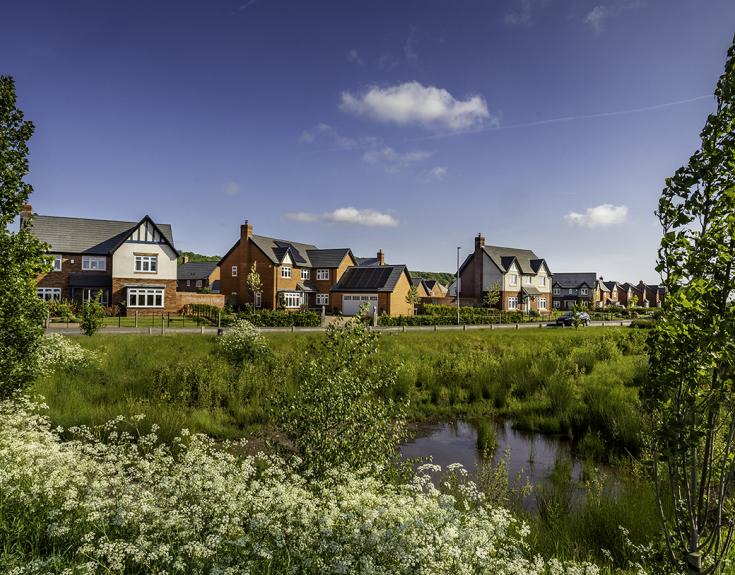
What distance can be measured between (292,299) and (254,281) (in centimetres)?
629

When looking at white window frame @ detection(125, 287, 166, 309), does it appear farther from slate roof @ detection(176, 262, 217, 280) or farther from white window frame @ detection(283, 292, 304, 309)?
slate roof @ detection(176, 262, 217, 280)

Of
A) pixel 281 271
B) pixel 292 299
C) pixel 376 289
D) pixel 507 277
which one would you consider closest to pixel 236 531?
pixel 376 289

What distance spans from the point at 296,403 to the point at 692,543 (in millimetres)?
5389

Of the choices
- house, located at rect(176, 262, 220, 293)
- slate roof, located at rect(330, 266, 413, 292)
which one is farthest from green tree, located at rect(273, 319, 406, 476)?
house, located at rect(176, 262, 220, 293)

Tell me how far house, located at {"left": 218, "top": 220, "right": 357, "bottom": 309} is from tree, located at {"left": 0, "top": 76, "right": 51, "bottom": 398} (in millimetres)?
41966

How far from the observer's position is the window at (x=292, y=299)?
167 ft

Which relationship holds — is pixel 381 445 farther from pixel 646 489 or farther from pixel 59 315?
pixel 59 315

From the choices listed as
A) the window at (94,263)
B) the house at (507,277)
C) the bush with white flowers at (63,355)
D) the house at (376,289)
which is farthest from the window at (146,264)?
the house at (507,277)

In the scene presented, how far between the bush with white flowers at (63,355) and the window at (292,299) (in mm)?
33483

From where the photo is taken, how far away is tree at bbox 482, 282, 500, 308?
56.3 metres

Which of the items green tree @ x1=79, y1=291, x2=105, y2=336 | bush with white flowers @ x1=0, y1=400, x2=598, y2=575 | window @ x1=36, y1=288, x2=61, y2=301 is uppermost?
window @ x1=36, y1=288, x2=61, y2=301

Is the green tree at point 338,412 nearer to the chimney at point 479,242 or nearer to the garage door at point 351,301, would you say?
the garage door at point 351,301

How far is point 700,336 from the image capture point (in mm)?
3516

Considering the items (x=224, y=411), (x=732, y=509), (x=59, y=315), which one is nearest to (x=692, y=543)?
(x=732, y=509)
